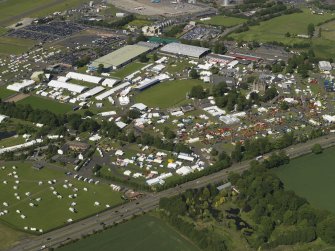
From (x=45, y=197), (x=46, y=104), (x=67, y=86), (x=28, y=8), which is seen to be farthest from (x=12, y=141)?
(x=28, y=8)

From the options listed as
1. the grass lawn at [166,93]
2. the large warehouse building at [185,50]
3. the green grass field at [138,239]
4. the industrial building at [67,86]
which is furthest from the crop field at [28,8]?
the green grass field at [138,239]

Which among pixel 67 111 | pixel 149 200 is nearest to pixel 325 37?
pixel 67 111

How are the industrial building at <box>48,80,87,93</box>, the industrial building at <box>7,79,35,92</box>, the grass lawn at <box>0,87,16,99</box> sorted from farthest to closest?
the industrial building at <box>7,79,35,92</box>
the grass lawn at <box>0,87,16,99</box>
the industrial building at <box>48,80,87,93</box>

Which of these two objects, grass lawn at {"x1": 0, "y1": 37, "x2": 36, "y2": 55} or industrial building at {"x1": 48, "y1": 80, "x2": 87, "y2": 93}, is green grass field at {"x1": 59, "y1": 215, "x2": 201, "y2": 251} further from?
grass lawn at {"x1": 0, "y1": 37, "x2": 36, "y2": 55}

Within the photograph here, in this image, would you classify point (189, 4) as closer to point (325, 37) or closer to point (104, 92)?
point (325, 37)

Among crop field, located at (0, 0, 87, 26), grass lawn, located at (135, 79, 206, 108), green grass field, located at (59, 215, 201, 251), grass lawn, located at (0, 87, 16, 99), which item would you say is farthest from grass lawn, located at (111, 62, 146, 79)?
crop field, located at (0, 0, 87, 26)

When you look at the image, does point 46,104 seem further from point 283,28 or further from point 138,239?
point 283,28
